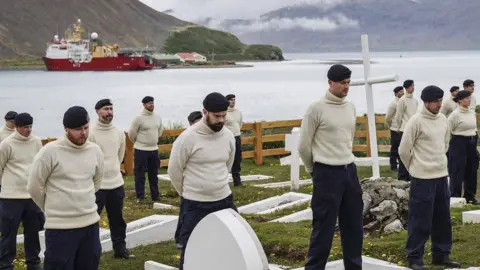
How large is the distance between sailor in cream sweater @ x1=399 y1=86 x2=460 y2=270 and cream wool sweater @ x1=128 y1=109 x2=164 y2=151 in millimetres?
Answer: 6293

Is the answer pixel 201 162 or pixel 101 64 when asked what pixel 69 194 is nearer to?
pixel 201 162

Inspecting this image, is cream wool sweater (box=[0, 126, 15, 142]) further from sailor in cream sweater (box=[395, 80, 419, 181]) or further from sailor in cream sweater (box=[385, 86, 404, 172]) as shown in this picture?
sailor in cream sweater (box=[385, 86, 404, 172])

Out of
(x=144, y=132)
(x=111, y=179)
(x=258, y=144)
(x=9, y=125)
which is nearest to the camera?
(x=111, y=179)

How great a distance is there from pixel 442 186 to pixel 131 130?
22.6ft

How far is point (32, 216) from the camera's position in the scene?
346 inches

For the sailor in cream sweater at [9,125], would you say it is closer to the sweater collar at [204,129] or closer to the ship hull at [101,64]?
the sweater collar at [204,129]

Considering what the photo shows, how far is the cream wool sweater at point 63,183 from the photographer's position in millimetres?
6570

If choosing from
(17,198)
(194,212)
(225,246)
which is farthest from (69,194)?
(225,246)

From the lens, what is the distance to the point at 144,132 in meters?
13.7

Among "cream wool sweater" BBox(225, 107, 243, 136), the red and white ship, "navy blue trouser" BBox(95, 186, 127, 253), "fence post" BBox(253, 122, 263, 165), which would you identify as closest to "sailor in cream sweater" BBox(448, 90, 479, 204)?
"cream wool sweater" BBox(225, 107, 243, 136)

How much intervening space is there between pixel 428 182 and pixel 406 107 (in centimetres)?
744

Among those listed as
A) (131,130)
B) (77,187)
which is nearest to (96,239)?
(77,187)

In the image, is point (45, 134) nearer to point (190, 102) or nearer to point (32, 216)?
point (190, 102)

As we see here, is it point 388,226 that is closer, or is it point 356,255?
point 356,255
